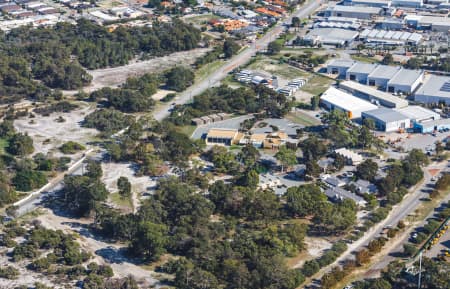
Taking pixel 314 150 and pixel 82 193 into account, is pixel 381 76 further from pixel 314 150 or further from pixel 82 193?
pixel 82 193

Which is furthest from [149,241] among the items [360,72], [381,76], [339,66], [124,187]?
[339,66]

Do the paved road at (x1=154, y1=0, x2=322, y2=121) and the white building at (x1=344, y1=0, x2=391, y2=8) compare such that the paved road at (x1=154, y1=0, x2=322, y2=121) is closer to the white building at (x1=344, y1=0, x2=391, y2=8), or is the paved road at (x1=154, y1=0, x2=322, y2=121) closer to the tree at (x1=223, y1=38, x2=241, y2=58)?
the tree at (x1=223, y1=38, x2=241, y2=58)

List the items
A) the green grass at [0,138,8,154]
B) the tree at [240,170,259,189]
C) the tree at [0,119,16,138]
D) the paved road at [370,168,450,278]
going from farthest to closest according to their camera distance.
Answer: the tree at [0,119,16,138] → the green grass at [0,138,8,154] → the tree at [240,170,259,189] → the paved road at [370,168,450,278]

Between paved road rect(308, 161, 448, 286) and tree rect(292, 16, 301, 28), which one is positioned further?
tree rect(292, 16, 301, 28)

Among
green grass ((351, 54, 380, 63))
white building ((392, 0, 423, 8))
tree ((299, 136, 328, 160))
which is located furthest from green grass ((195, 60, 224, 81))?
white building ((392, 0, 423, 8))

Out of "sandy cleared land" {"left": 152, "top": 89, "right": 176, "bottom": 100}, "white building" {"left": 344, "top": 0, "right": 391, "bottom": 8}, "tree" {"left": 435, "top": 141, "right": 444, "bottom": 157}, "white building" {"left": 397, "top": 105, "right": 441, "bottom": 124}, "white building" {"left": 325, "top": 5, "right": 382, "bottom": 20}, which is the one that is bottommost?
"sandy cleared land" {"left": 152, "top": 89, "right": 176, "bottom": 100}

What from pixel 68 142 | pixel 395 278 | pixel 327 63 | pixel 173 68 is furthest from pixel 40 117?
pixel 395 278
